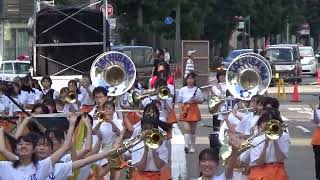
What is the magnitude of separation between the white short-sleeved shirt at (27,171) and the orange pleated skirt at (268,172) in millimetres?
2841

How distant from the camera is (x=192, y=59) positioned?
1114 inches

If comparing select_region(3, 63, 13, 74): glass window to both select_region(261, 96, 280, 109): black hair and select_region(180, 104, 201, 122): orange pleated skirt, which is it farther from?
select_region(261, 96, 280, 109): black hair

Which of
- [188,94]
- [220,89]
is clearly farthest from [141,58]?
[220,89]

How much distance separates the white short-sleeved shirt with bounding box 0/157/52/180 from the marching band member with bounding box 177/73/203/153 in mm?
8972

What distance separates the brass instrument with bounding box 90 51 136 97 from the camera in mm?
14961

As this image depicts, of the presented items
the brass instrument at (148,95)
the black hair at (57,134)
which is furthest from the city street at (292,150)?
the black hair at (57,134)

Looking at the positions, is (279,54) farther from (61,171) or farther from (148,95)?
(61,171)

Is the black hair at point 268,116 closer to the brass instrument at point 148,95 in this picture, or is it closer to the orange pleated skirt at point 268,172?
the orange pleated skirt at point 268,172

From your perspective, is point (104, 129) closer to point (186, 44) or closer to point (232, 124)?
point (232, 124)

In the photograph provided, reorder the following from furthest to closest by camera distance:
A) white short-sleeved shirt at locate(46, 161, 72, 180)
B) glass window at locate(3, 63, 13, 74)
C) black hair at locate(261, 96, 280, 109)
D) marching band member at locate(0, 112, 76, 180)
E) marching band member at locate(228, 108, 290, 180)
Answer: glass window at locate(3, 63, 13, 74) → black hair at locate(261, 96, 280, 109) → marching band member at locate(228, 108, 290, 180) → white short-sleeved shirt at locate(46, 161, 72, 180) → marching band member at locate(0, 112, 76, 180)

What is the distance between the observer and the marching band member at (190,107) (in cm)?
1572

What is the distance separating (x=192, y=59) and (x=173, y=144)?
40.6 feet

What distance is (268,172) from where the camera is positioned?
9.04 m

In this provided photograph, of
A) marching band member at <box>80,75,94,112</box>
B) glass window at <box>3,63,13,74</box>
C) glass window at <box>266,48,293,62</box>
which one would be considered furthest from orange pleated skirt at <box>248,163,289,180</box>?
glass window at <box>266,48,293,62</box>
